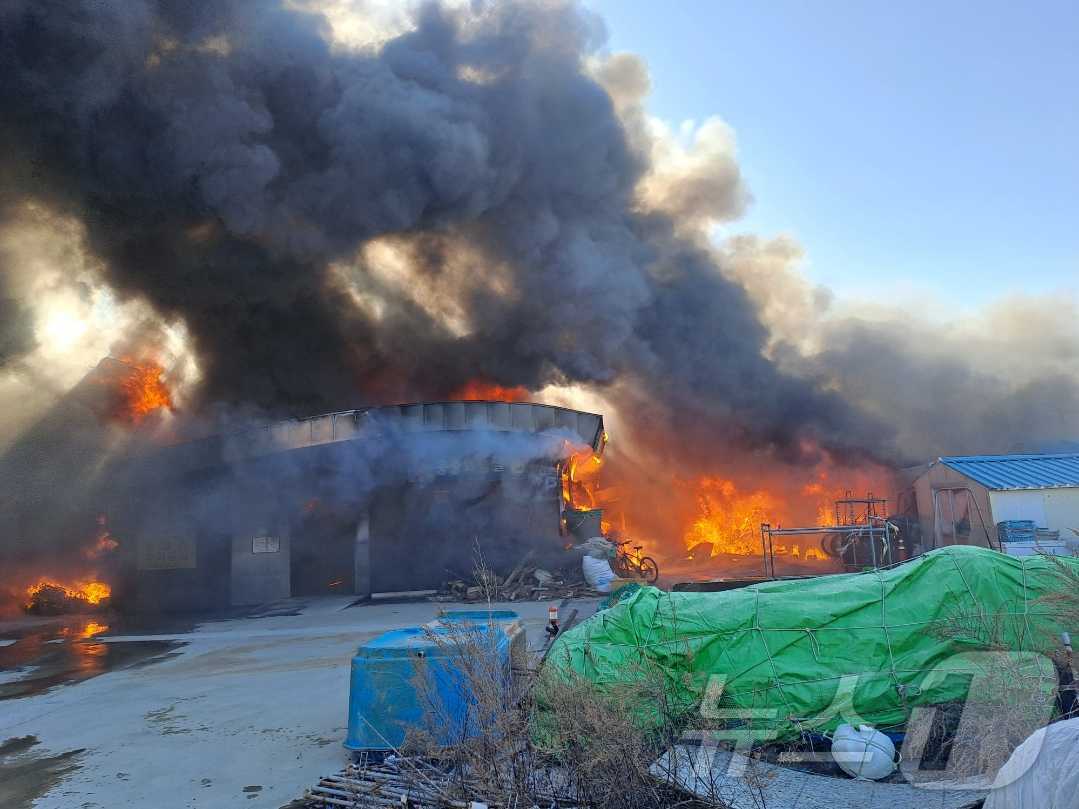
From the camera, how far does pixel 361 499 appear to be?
18.1 m

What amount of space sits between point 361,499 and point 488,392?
567 cm

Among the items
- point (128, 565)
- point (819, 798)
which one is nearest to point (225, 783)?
point (819, 798)

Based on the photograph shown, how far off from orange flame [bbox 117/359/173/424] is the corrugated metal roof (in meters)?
20.1

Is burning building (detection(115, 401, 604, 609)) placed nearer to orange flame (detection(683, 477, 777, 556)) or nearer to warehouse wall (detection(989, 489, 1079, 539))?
orange flame (detection(683, 477, 777, 556))

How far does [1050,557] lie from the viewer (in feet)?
16.7

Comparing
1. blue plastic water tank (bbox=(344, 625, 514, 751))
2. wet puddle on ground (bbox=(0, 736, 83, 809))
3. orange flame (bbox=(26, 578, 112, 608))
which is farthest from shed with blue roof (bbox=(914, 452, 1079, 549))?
orange flame (bbox=(26, 578, 112, 608))

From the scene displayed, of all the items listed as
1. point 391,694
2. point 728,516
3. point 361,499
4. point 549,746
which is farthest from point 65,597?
point 728,516

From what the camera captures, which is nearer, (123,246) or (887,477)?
(123,246)

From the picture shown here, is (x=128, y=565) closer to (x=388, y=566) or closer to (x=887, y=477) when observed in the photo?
(x=388, y=566)

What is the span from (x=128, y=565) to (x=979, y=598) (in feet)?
60.9

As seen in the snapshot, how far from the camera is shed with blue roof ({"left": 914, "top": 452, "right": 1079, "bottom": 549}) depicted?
46.5 ft

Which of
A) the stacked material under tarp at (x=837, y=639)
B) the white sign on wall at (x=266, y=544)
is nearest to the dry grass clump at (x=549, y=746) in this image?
the stacked material under tarp at (x=837, y=639)

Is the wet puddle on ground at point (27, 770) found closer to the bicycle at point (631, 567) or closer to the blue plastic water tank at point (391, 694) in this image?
the blue plastic water tank at point (391, 694)

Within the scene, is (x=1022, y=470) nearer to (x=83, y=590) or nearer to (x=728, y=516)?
(x=728, y=516)
